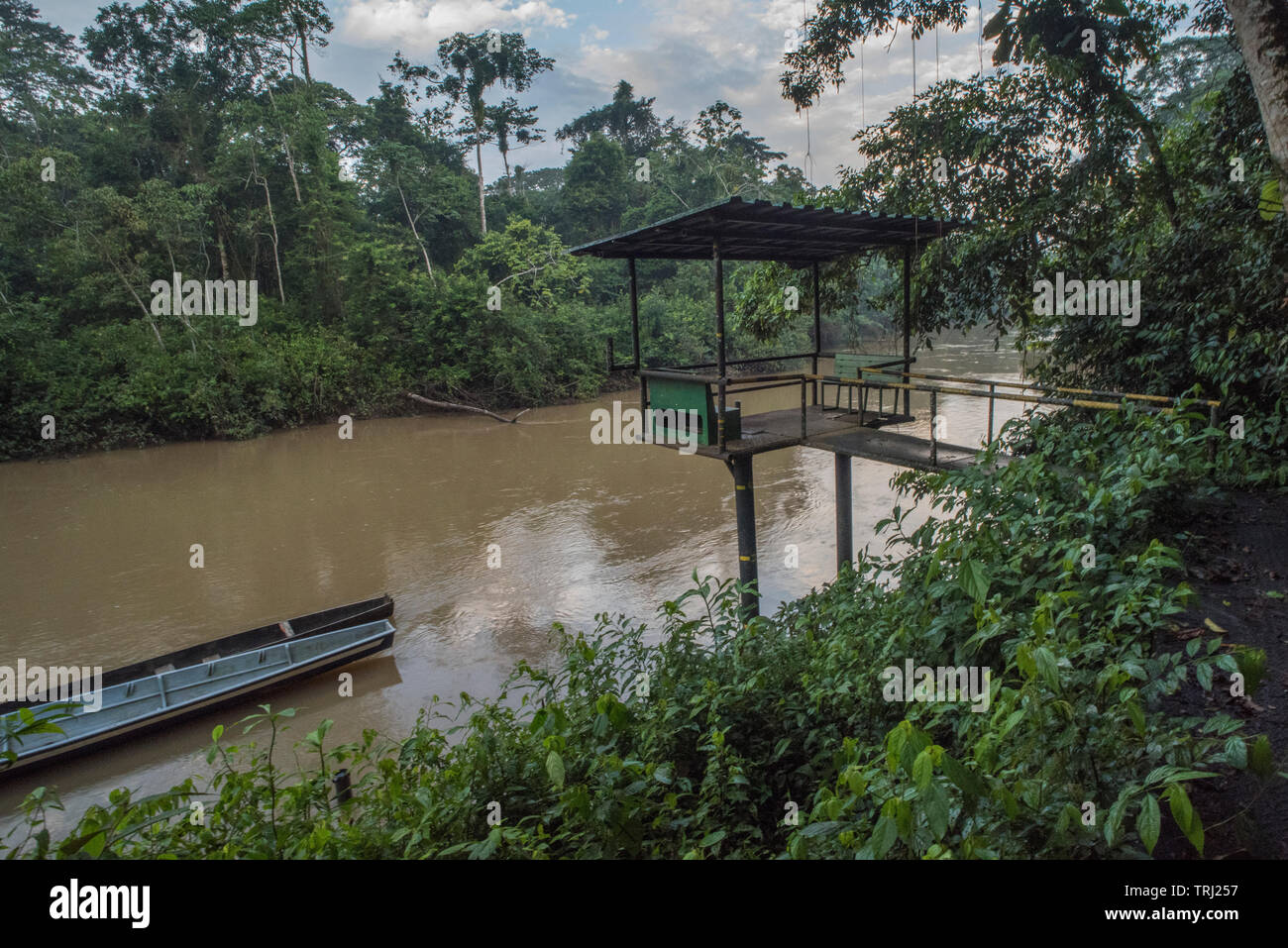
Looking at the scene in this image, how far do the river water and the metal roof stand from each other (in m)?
4.66

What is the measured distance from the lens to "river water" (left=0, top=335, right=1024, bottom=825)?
8711 millimetres

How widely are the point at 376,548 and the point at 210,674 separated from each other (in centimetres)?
520

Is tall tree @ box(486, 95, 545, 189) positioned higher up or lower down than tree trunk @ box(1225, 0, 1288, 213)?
higher up

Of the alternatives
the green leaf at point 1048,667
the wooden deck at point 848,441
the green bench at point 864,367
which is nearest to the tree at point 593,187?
the green bench at point 864,367

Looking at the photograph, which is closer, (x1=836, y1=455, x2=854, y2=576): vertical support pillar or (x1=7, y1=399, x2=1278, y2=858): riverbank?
(x1=7, y1=399, x2=1278, y2=858): riverbank

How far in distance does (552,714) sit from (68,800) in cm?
618

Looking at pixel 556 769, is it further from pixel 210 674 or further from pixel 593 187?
pixel 593 187

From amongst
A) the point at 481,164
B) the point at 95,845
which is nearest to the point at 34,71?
the point at 481,164

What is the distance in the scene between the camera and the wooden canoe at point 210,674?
22.6ft

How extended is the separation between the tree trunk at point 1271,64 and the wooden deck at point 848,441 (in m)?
3.39

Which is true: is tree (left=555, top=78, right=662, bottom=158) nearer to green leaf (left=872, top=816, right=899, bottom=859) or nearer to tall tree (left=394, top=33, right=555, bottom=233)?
tall tree (left=394, top=33, right=555, bottom=233)

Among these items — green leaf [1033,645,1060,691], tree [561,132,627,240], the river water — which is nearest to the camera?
green leaf [1033,645,1060,691]

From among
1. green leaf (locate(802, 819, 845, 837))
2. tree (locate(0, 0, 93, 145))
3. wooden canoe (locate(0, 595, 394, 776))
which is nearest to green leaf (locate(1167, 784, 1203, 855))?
green leaf (locate(802, 819, 845, 837))

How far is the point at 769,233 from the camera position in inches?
301
